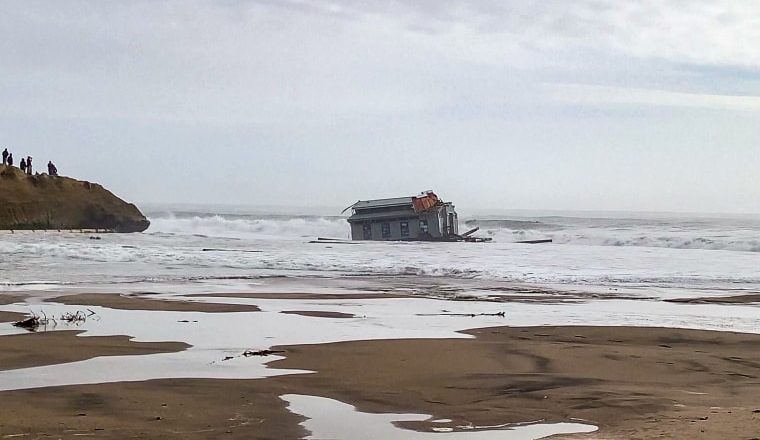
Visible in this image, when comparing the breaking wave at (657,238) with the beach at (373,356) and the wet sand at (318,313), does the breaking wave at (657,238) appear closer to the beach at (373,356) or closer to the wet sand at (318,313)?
the beach at (373,356)

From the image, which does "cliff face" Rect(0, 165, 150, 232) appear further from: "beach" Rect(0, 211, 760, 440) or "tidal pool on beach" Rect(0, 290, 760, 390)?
"tidal pool on beach" Rect(0, 290, 760, 390)

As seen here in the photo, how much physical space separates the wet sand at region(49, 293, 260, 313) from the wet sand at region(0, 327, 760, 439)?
11.3ft

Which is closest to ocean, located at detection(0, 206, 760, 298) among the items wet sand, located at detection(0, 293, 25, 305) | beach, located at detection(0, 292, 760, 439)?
wet sand, located at detection(0, 293, 25, 305)

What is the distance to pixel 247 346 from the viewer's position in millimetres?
9023

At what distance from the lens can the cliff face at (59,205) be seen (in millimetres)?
38250

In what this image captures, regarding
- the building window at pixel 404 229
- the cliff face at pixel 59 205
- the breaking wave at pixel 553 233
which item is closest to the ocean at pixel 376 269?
the cliff face at pixel 59 205

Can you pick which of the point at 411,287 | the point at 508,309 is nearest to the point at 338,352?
the point at 508,309

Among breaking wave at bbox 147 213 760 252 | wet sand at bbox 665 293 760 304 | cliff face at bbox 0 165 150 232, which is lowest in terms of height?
wet sand at bbox 665 293 760 304

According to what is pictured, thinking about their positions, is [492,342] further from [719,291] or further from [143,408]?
[719,291]

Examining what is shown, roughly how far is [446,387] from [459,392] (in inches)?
9.1

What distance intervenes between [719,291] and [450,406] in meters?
13.7

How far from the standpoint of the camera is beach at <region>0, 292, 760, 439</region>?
539 cm

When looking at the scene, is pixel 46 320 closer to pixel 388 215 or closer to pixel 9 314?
pixel 9 314

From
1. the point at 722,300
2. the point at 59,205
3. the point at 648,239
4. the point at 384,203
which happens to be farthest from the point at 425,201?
the point at 722,300
